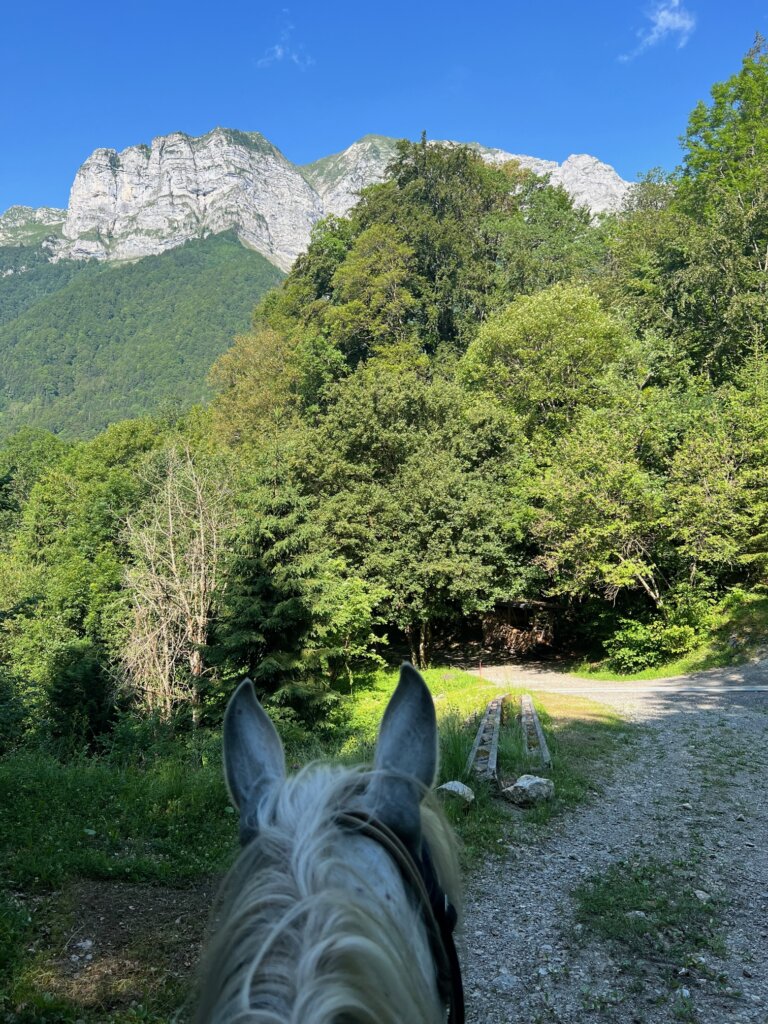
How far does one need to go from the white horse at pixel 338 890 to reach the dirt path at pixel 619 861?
3.08m

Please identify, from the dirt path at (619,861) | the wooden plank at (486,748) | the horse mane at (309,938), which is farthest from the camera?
the wooden plank at (486,748)

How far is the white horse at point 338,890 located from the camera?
0.76 m

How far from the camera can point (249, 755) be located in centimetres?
123

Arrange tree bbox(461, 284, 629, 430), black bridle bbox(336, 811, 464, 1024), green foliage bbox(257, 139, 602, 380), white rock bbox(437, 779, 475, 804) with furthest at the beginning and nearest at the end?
green foliage bbox(257, 139, 602, 380), tree bbox(461, 284, 629, 430), white rock bbox(437, 779, 475, 804), black bridle bbox(336, 811, 464, 1024)

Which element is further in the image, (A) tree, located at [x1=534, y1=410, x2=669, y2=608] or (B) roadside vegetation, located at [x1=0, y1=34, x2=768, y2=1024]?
(A) tree, located at [x1=534, y1=410, x2=669, y2=608]

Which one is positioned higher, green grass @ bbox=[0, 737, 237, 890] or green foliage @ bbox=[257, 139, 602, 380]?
green foliage @ bbox=[257, 139, 602, 380]

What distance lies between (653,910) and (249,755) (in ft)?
14.6

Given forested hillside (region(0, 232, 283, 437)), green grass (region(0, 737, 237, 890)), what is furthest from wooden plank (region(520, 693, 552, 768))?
forested hillside (region(0, 232, 283, 437))

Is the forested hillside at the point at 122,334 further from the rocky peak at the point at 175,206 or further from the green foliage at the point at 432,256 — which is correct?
the green foliage at the point at 432,256

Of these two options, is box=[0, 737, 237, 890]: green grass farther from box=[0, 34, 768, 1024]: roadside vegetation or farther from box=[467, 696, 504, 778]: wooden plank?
box=[467, 696, 504, 778]: wooden plank

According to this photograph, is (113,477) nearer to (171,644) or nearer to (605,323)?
(171,644)

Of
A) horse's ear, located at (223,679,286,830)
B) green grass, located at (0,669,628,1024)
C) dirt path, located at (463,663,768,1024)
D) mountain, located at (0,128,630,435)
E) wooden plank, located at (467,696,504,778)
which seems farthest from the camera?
mountain, located at (0,128,630,435)

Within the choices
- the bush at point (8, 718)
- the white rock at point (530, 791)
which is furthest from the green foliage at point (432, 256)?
the white rock at point (530, 791)

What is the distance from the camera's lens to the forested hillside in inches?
3664
